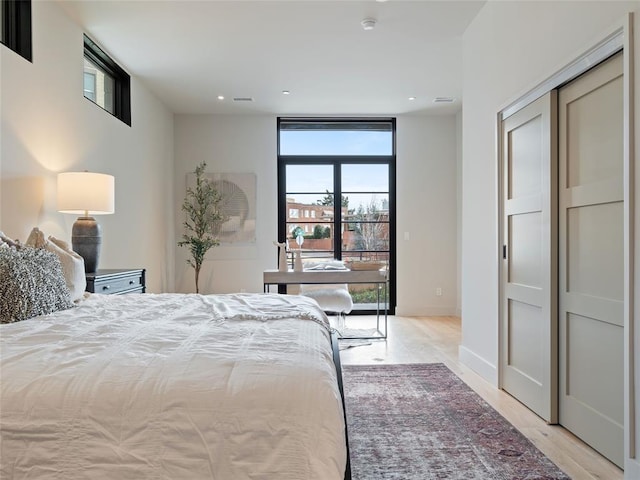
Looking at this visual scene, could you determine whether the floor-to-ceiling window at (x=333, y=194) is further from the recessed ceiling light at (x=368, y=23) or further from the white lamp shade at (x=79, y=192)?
the white lamp shade at (x=79, y=192)

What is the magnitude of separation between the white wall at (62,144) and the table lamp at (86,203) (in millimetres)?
174

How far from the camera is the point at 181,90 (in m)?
5.02

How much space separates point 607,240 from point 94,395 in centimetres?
214

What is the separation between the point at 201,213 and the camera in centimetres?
577

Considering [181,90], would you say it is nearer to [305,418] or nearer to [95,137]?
[95,137]

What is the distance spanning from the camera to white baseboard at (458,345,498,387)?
3086 millimetres

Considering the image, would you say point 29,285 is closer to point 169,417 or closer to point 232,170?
point 169,417

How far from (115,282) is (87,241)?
36cm

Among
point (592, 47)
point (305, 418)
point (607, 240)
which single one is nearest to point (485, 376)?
point (607, 240)

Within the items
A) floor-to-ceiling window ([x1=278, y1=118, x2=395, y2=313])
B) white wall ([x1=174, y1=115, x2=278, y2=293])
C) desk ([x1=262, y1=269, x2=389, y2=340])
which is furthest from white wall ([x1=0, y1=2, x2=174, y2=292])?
floor-to-ceiling window ([x1=278, y1=118, x2=395, y2=313])

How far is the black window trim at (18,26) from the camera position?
107 inches

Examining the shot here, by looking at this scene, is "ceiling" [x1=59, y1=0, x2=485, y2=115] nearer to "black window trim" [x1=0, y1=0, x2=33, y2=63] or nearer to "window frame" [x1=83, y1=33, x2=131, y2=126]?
"window frame" [x1=83, y1=33, x2=131, y2=126]

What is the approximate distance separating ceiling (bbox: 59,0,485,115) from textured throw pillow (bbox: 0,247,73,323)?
86.5 inches

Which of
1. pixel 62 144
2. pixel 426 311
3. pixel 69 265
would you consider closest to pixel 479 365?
pixel 426 311
